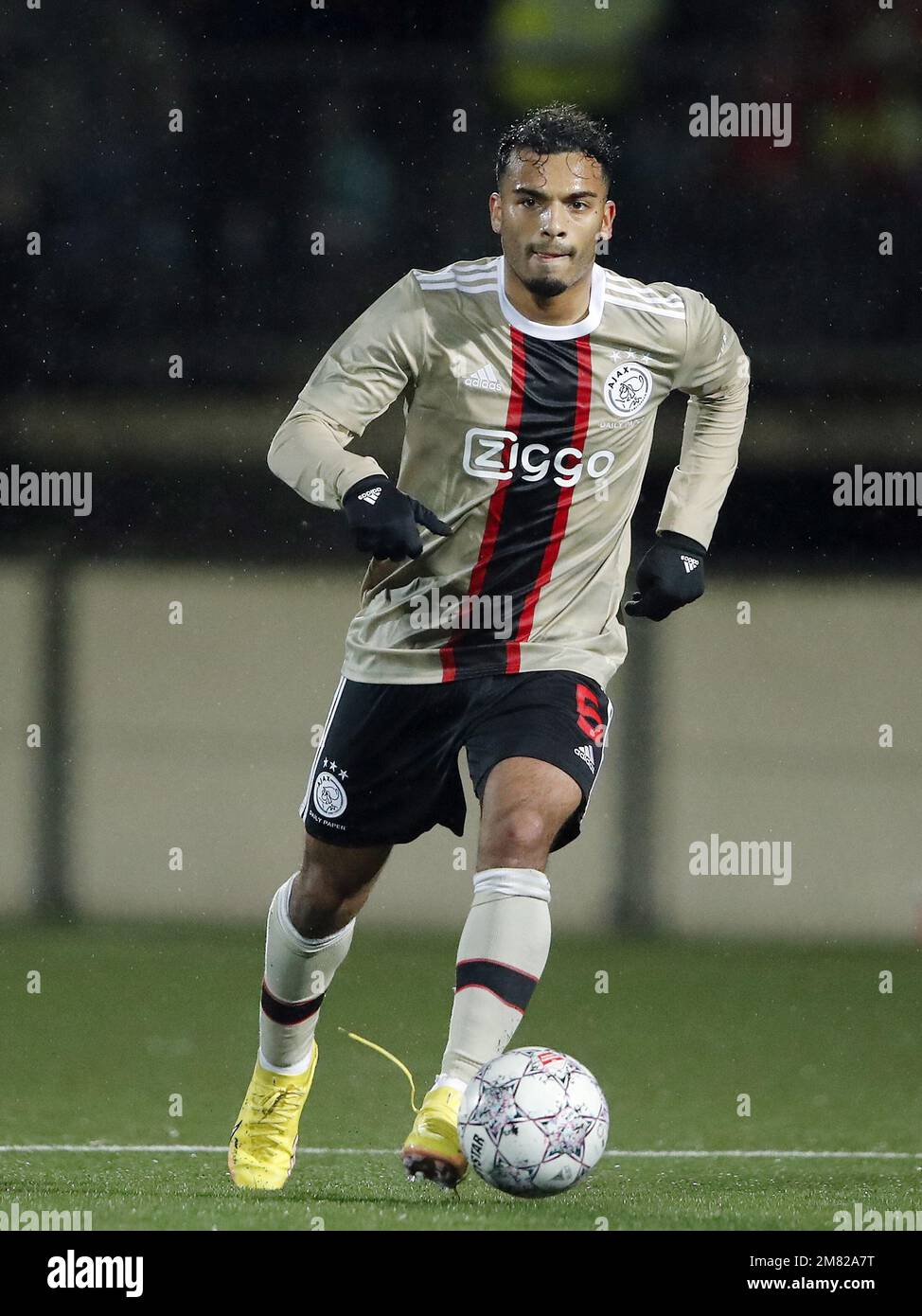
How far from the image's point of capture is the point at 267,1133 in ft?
12.8

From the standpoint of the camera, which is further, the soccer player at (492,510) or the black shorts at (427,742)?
the soccer player at (492,510)

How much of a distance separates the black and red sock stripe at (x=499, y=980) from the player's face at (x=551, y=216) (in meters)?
1.20

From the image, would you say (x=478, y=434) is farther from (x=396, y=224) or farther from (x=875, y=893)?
(x=396, y=224)

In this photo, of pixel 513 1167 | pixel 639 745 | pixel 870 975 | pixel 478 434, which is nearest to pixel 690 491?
pixel 478 434

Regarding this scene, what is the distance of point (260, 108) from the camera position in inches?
402

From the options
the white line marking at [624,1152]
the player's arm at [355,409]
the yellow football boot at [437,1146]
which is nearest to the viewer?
the yellow football boot at [437,1146]

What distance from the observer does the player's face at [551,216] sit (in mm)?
3600
